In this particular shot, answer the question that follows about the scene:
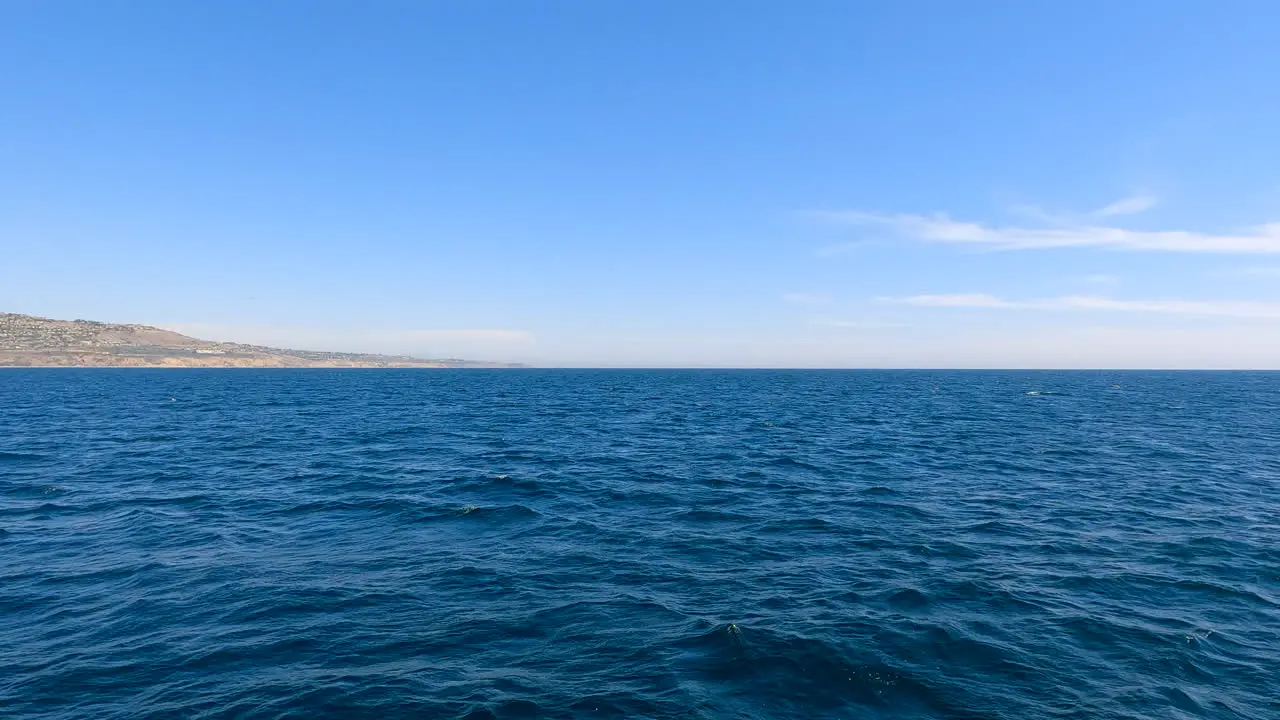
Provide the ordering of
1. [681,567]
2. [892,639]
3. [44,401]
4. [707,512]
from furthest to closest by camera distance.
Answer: [44,401] < [707,512] < [681,567] < [892,639]

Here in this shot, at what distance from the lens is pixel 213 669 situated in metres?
14.2

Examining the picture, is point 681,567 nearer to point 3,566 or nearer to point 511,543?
point 511,543

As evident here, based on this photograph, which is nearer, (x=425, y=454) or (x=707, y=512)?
(x=707, y=512)

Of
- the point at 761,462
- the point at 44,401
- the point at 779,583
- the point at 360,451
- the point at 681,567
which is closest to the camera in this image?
the point at 779,583

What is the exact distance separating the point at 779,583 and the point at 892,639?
4.37 m

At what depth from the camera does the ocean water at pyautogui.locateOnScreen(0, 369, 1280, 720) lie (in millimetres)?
13484

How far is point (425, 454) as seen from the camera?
45219 millimetres

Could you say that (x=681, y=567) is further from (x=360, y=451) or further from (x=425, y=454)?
(x=360, y=451)

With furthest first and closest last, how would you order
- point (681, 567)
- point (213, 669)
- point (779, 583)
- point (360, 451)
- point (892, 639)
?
point (360, 451)
point (681, 567)
point (779, 583)
point (892, 639)
point (213, 669)

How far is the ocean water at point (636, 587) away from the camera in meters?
13.5

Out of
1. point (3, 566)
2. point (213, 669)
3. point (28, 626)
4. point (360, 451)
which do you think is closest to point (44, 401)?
point (360, 451)

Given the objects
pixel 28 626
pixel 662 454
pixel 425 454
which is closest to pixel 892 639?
pixel 28 626

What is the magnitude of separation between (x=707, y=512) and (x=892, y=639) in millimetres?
13163

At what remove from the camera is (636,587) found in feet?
63.7
